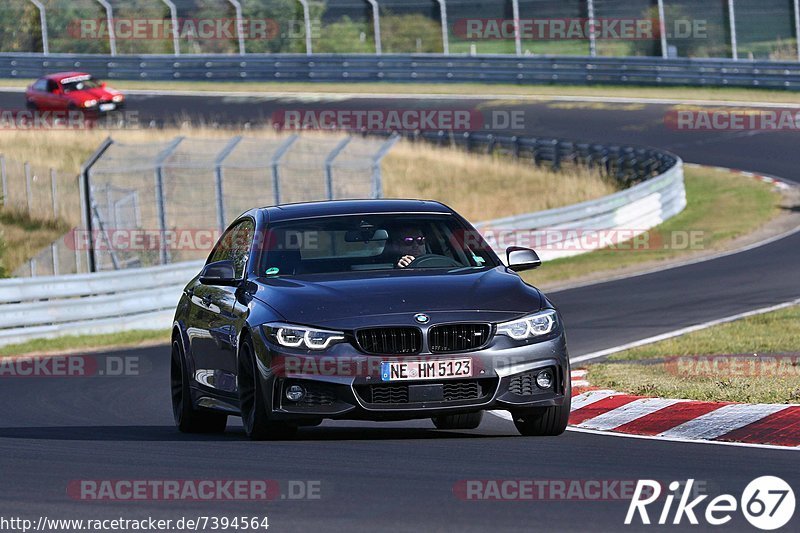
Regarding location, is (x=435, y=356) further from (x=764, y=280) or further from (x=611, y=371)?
(x=764, y=280)

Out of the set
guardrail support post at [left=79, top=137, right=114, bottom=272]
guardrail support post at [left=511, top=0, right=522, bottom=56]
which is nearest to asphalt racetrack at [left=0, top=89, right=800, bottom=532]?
guardrail support post at [left=79, top=137, right=114, bottom=272]

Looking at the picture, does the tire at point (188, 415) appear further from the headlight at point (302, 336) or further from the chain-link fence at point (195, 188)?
the chain-link fence at point (195, 188)

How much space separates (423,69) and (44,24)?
13272 mm

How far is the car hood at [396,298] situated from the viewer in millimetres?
8672

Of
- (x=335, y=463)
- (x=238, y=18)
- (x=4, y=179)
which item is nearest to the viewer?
(x=335, y=463)

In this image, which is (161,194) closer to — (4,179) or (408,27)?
(4,179)

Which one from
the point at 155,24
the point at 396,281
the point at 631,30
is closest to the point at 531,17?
the point at 631,30

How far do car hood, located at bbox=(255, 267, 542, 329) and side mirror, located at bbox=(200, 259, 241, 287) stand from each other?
1.06ft

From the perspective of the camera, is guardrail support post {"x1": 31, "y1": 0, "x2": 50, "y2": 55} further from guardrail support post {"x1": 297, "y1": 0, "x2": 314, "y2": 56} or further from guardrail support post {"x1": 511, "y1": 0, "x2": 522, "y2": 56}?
guardrail support post {"x1": 511, "y1": 0, "x2": 522, "y2": 56}

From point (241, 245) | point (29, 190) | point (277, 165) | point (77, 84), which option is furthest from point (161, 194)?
point (77, 84)

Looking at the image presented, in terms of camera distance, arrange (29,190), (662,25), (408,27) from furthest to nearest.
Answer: (408,27) → (662,25) → (29,190)

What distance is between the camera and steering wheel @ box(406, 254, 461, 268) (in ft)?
31.8

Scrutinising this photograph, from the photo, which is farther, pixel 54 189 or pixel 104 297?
pixel 54 189

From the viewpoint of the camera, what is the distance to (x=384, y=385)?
339 inches
